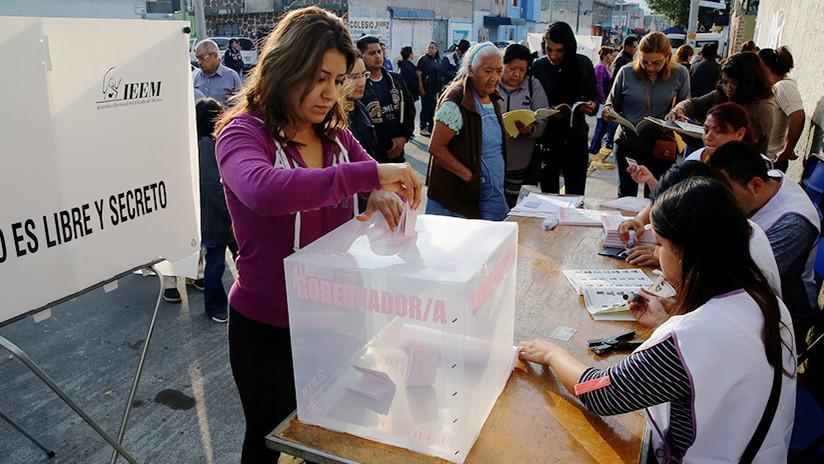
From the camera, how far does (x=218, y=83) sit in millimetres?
6055

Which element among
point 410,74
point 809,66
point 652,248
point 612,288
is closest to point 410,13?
point 410,74

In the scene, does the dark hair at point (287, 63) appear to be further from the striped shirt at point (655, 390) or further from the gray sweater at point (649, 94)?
the gray sweater at point (649, 94)

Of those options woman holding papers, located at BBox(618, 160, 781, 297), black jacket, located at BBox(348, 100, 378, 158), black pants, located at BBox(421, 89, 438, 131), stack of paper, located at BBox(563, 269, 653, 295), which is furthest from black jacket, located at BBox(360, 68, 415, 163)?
black pants, located at BBox(421, 89, 438, 131)

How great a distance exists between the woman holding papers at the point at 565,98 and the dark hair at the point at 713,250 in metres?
3.09

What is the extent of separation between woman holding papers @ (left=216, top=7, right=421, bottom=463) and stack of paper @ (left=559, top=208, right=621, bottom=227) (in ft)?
5.68

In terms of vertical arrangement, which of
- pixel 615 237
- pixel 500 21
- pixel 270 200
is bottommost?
pixel 615 237

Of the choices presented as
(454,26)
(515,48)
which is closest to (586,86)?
(515,48)

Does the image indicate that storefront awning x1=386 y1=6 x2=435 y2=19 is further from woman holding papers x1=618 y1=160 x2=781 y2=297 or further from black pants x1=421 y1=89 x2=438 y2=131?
woman holding papers x1=618 y1=160 x2=781 y2=297

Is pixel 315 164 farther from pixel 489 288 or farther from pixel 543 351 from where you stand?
pixel 543 351

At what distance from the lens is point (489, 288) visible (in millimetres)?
1253

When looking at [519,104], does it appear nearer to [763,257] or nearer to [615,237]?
[615,237]

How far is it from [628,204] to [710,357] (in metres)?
2.24

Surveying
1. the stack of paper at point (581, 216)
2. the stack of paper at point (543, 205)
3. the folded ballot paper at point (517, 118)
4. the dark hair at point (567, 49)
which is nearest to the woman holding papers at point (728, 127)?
the stack of paper at point (581, 216)

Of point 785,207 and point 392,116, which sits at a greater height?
point 392,116
